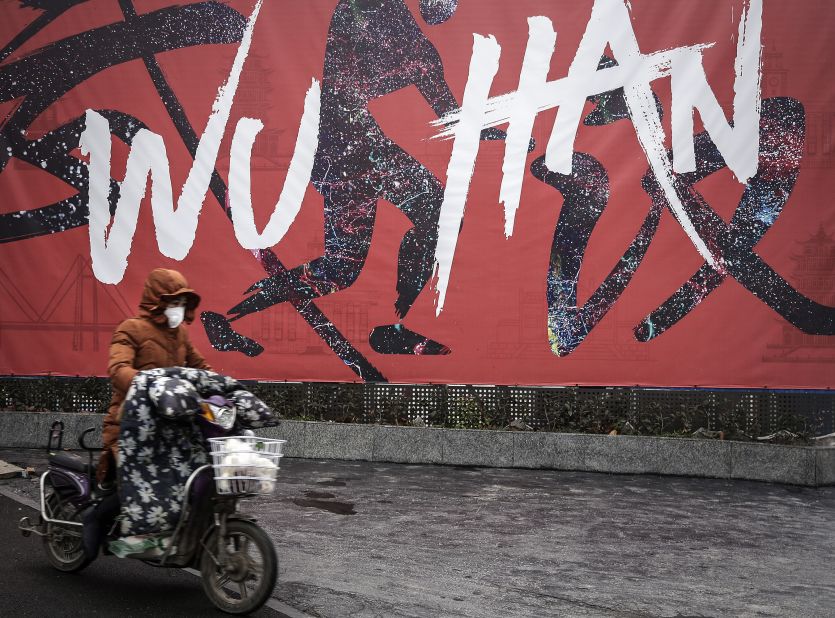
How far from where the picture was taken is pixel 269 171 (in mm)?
10750

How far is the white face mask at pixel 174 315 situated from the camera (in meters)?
5.30

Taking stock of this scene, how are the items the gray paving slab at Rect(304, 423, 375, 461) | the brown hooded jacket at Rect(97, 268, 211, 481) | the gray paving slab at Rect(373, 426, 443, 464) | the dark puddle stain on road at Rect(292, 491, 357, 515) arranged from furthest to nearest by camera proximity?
the gray paving slab at Rect(304, 423, 375, 461) → the gray paving slab at Rect(373, 426, 443, 464) → the dark puddle stain on road at Rect(292, 491, 357, 515) → the brown hooded jacket at Rect(97, 268, 211, 481)

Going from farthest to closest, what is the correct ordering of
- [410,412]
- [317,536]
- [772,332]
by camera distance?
[410,412] → [772,332] → [317,536]

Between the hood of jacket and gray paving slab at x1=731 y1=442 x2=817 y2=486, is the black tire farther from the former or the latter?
gray paving slab at x1=731 y1=442 x2=817 y2=486

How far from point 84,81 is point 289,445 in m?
4.75

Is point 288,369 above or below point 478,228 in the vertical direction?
below

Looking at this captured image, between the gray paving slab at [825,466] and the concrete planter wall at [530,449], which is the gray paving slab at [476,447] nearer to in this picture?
the concrete planter wall at [530,449]

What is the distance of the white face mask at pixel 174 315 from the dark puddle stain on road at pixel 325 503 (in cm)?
284

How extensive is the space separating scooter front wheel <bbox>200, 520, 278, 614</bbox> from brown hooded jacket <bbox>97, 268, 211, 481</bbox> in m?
0.81

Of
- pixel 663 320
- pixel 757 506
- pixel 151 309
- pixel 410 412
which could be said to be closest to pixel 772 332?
pixel 663 320

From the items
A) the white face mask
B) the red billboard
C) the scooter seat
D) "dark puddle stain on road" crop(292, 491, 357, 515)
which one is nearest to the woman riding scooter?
the white face mask

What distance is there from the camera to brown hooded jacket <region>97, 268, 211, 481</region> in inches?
206

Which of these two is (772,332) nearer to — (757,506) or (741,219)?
(741,219)

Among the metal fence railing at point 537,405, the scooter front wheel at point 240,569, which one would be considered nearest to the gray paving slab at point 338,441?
the metal fence railing at point 537,405
